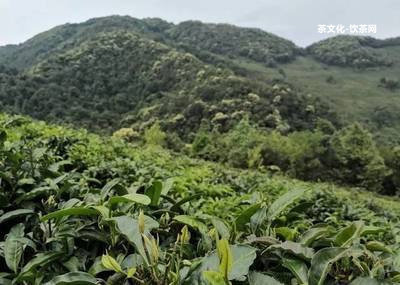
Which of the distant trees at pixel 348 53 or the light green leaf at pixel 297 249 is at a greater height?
the distant trees at pixel 348 53

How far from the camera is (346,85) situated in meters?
79.7

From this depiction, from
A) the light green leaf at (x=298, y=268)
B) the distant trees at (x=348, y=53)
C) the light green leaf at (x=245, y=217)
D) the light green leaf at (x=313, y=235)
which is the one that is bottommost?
the light green leaf at (x=298, y=268)

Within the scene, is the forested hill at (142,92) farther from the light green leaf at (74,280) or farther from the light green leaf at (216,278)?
the light green leaf at (216,278)

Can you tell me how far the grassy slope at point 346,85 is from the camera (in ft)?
217

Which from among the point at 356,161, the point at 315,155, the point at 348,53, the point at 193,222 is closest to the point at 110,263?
the point at 193,222

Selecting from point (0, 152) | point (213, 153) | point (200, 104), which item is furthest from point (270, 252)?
point (200, 104)

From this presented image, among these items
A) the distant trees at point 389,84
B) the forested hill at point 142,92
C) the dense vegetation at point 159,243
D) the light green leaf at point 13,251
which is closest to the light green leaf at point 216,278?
the dense vegetation at point 159,243

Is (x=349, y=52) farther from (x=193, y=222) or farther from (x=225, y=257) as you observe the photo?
(x=225, y=257)

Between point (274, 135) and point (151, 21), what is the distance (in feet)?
279

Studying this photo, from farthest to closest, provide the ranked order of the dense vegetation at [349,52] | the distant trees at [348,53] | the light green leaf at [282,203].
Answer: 1. the dense vegetation at [349,52]
2. the distant trees at [348,53]
3. the light green leaf at [282,203]

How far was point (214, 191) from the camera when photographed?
3578 mm

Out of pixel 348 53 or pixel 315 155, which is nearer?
pixel 315 155

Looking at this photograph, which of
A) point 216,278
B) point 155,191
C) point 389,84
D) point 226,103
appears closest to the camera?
point 216,278

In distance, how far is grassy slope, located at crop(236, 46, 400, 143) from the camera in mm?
66188
